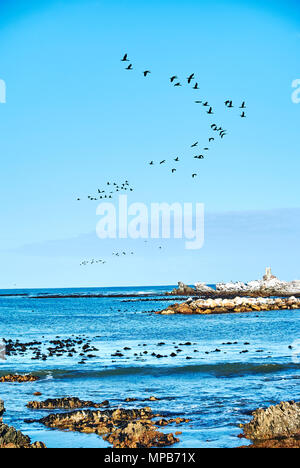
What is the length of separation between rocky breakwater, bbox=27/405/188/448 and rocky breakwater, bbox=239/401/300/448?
2697 millimetres

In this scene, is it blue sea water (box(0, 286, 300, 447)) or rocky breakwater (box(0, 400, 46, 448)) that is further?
blue sea water (box(0, 286, 300, 447))

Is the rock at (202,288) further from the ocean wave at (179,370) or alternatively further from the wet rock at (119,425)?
the wet rock at (119,425)

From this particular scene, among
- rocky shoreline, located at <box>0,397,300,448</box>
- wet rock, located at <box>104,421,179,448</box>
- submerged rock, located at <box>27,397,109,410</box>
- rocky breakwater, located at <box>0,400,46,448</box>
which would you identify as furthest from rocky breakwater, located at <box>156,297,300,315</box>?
rocky breakwater, located at <box>0,400,46,448</box>

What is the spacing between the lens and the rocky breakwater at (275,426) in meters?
17.2

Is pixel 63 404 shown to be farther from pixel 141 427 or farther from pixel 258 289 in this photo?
pixel 258 289

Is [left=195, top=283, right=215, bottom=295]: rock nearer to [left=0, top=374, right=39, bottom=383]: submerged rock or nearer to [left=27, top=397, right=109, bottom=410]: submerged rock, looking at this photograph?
[left=0, top=374, right=39, bottom=383]: submerged rock

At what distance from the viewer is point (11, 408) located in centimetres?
2322

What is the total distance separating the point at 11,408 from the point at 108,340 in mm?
31319

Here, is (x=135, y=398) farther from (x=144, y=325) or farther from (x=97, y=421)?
(x=144, y=325)

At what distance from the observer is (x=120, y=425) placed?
19297mm

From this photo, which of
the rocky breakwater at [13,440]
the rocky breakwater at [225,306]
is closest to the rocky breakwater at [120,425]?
the rocky breakwater at [13,440]

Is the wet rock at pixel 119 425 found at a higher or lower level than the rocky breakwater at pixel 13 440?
lower

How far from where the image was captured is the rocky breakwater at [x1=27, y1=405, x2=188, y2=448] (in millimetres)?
17203

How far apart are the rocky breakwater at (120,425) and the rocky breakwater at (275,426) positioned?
2697 mm
